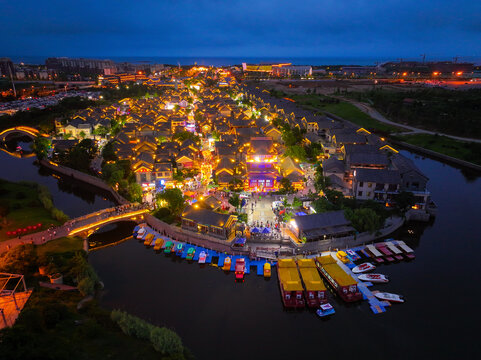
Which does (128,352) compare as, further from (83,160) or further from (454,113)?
(454,113)

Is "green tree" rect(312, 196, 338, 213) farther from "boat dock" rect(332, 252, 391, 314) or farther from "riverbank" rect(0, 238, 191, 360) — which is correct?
"riverbank" rect(0, 238, 191, 360)

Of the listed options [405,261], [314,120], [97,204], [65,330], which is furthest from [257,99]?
[65,330]

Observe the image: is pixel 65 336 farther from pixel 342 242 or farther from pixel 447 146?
pixel 447 146

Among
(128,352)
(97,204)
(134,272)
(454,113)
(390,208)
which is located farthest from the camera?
(454,113)

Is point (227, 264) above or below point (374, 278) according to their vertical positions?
above

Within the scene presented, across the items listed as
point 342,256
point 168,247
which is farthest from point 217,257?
point 342,256

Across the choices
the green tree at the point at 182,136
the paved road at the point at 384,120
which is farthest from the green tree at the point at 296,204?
the paved road at the point at 384,120

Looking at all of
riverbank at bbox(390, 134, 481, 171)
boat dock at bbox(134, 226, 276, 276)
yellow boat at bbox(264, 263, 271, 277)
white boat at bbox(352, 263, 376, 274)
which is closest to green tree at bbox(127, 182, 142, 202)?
boat dock at bbox(134, 226, 276, 276)
